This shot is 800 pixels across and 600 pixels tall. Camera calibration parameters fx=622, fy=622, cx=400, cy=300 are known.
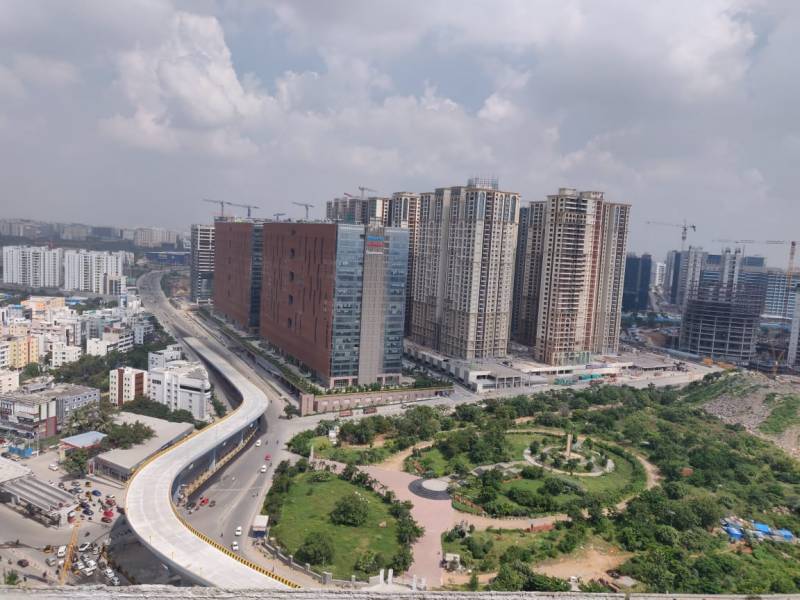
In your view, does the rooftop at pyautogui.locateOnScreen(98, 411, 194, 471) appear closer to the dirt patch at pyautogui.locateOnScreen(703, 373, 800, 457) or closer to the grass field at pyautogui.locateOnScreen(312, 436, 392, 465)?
the grass field at pyautogui.locateOnScreen(312, 436, 392, 465)

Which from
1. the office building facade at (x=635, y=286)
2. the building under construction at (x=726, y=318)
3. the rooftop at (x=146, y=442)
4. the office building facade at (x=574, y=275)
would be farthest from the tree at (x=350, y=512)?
the office building facade at (x=635, y=286)

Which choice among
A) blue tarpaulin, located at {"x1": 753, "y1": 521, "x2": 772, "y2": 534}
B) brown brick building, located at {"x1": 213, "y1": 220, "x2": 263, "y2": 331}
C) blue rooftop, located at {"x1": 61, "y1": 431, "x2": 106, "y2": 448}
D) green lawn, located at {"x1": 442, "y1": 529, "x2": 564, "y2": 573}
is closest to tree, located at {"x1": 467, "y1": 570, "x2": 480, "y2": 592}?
green lawn, located at {"x1": 442, "y1": 529, "x2": 564, "y2": 573}

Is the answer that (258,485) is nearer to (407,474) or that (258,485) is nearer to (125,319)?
(407,474)

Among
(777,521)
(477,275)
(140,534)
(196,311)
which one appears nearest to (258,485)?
(140,534)

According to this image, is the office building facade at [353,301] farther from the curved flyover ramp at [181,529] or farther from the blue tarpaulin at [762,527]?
the blue tarpaulin at [762,527]

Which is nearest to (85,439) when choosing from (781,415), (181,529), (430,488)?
(181,529)
